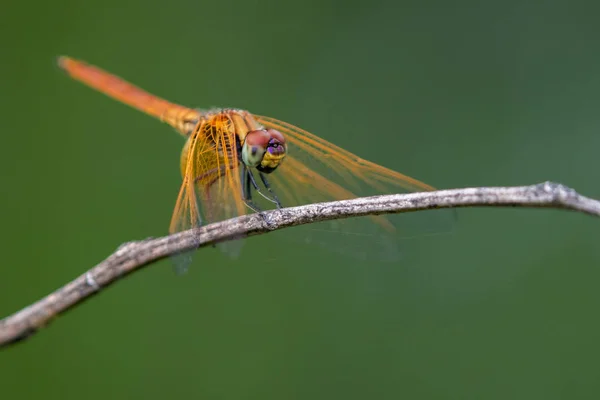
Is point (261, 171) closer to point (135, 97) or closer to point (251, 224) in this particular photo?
point (251, 224)

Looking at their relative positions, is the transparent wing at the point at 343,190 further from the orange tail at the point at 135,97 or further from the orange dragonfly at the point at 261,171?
the orange tail at the point at 135,97

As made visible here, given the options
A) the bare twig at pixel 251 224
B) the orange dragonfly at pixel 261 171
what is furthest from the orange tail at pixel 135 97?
the bare twig at pixel 251 224

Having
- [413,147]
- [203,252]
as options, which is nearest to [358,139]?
[413,147]

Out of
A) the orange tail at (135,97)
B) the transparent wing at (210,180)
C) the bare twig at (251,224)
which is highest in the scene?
the orange tail at (135,97)

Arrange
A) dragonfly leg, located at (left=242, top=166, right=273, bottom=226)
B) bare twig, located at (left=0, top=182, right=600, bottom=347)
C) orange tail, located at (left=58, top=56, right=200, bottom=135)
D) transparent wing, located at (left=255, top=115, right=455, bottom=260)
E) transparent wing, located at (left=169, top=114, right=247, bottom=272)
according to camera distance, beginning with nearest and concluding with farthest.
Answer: bare twig, located at (left=0, top=182, right=600, bottom=347)
transparent wing, located at (left=169, top=114, right=247, bottom=272)
transparent wing, located at (left=255, top=115, right=455, bottom=260)
dragonfly leg, located at (left=242, top=166, right=273, bottom=226)
orange tail, located at (left=58, top=56, right=200, bottom=135)

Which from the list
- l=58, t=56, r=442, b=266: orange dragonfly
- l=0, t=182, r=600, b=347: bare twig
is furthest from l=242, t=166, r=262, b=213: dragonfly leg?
l=0, t=182, r=600, b=347: bare twig

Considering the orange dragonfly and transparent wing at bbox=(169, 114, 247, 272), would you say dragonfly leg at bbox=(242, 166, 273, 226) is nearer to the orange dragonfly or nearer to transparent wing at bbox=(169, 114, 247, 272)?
the orange dragonfly
